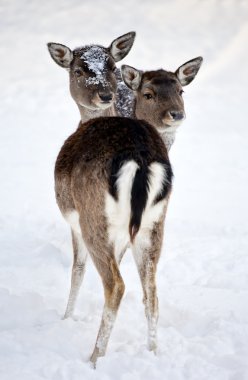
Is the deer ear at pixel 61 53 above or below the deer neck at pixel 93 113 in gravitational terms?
above

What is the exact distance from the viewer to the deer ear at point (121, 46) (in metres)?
7.11

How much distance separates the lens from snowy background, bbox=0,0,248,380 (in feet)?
14.0

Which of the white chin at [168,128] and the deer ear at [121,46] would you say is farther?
the deer ear at [121,46]

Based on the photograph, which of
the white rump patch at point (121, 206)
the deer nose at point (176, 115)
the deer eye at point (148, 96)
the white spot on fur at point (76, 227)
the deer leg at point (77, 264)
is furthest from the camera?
the deer eye at point (148, 96)

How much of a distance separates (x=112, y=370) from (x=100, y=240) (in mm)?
894

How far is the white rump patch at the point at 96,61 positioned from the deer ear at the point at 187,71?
33.6 inches

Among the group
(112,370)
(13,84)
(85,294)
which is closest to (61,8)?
(13,84)

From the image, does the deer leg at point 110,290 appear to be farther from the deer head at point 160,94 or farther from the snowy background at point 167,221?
the deer head at point 160,94

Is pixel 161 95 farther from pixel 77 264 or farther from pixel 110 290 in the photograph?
pixel 110 290

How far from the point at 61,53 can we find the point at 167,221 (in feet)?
11.6

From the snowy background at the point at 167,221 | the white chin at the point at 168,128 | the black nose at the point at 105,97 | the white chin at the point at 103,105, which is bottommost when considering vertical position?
the snowy background at the point at 167,221

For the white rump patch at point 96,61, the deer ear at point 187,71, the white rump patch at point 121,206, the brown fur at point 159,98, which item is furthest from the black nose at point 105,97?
the white rump patch at point 121,206

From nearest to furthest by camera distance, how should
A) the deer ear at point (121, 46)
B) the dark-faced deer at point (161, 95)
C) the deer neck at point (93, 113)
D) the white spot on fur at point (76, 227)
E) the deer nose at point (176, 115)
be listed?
the white spot on fur at point (76, 227) < the deer nose at point (176, 115) < the dark-faced deer at point (161, 95) < the deer neck at point (93, 113) < the deer ear at point (121, 46)

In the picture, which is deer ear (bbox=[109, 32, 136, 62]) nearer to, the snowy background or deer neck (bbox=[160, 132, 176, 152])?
deer neck (bbox=[160, 132, 176, 152])
